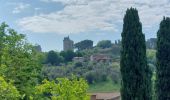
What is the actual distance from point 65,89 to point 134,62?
7.85 m

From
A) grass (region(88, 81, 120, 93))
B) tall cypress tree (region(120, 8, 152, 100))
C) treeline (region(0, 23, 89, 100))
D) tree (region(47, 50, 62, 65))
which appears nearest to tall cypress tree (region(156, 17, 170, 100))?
tall cypress tree (region(120, 8, 152, 100))

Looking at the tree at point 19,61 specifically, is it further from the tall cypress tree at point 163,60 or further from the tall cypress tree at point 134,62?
the tall cypress tree at point 163,60

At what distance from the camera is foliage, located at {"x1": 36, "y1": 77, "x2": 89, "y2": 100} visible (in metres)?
25.1

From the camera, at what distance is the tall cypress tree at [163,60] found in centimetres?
3341

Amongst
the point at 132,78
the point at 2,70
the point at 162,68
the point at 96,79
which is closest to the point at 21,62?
the point at 2,70

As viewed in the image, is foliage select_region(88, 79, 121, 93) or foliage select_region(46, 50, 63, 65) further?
foliage select_region(46, 50, 63, 65)

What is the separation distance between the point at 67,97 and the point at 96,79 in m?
62.5

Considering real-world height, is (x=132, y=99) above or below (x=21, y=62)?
below

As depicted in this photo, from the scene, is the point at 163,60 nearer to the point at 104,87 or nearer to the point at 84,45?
the point at 104,87

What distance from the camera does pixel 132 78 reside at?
31156mm

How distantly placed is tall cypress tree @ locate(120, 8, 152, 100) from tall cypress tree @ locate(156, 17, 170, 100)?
6.50ft

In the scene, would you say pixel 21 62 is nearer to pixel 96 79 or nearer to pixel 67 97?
pixel 67 97

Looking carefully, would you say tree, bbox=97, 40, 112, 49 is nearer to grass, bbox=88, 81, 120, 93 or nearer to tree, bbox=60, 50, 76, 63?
tree, bbox=60, 50, 76, 63

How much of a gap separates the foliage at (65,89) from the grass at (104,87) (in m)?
58.2
